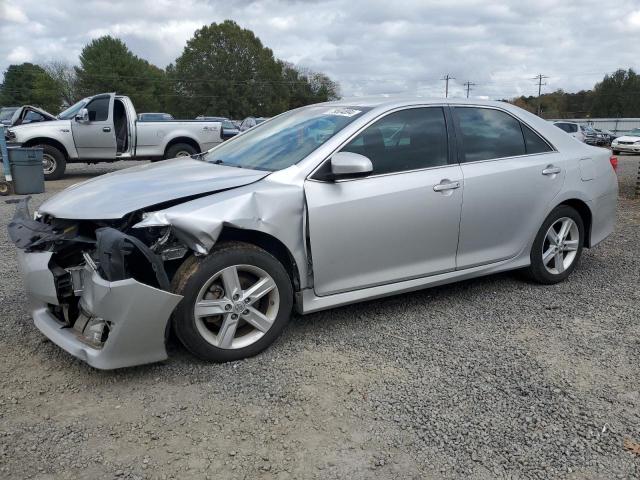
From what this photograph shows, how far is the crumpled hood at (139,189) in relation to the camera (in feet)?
10.3

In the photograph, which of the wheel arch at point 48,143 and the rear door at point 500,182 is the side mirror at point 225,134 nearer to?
the wheel arch at point 48,143

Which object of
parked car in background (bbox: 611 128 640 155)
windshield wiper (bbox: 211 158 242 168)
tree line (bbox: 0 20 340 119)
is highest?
tree line (bbox: 0 20 340 119)

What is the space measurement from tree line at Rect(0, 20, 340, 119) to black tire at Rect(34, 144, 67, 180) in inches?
2426

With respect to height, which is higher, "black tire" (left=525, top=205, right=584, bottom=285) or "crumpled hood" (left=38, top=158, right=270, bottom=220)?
"crumpled hood" (left=38, top=158, right=270, bottom=220)

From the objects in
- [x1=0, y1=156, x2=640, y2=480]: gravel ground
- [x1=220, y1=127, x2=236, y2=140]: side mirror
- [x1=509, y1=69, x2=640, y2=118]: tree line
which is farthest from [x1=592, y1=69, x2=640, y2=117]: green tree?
[x1=0, y1=156, x2=640, y2=480]: gravel ground

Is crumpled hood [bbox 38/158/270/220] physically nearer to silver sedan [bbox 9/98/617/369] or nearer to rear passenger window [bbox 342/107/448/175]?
silver sedan [bbox 9/98/617/369]

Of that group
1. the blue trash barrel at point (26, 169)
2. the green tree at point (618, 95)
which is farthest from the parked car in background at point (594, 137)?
the green tree at point (618, 95)

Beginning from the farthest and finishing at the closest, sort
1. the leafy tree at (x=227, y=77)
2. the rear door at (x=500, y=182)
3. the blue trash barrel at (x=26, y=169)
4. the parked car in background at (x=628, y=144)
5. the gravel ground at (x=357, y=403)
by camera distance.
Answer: the leafy tree at (x=227, y=77)
the parked car in background at (x=628, y=144)
the blue trash barrel at (x=26, y=169)
the rear door at (x=500, y=182)
the gravel ground at (x=357, y=403)

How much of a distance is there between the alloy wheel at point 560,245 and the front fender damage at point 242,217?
2.40 metres

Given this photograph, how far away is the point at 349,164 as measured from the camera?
339 cm

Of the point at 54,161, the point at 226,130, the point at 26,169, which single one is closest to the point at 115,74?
the point at 226,130

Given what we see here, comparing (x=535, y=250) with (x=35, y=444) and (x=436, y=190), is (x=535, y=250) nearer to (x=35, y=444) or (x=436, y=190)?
(x=436, y=190)

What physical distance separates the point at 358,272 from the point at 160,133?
10874 mm

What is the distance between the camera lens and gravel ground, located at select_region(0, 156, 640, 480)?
245cm
